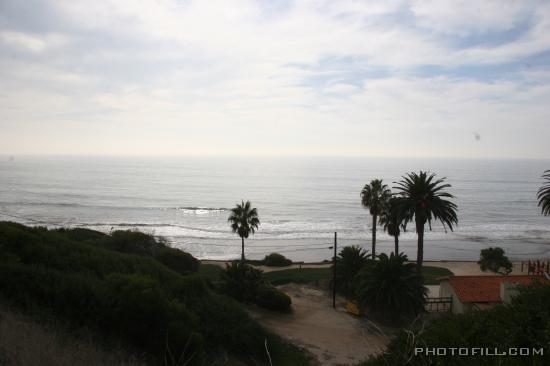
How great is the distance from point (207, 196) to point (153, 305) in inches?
3779

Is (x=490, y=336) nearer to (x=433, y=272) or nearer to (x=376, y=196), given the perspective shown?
(x=376, y=196)

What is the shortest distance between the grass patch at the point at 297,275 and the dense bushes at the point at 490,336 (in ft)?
77.5

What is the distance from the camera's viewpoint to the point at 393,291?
23.7 metres

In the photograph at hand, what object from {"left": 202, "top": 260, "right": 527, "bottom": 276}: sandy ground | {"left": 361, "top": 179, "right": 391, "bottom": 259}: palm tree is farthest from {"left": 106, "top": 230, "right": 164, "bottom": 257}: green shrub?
{"left": 361, "top": 179, "right": 391, "bottom": 259}: palm tree

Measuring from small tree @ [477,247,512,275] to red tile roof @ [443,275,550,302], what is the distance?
13769 mm

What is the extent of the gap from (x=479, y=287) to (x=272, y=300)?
1305 cm

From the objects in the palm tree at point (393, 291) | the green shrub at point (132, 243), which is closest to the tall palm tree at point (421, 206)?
the palm tree at point (393, 291)

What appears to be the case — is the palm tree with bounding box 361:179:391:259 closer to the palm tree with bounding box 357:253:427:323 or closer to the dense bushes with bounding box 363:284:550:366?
the palm tree with bounding box 357:253:427:323

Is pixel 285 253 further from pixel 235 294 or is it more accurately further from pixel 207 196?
pixel 207 196

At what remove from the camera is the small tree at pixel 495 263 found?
126 feet

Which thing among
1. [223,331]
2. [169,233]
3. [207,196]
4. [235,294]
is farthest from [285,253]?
[207,196]

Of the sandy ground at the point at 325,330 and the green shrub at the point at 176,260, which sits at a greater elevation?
the green shrub at the point at 176,260

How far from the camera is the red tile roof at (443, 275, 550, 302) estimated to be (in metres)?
24.0

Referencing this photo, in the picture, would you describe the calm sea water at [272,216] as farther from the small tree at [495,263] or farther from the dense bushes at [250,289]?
the dense bushes at [250,289]
